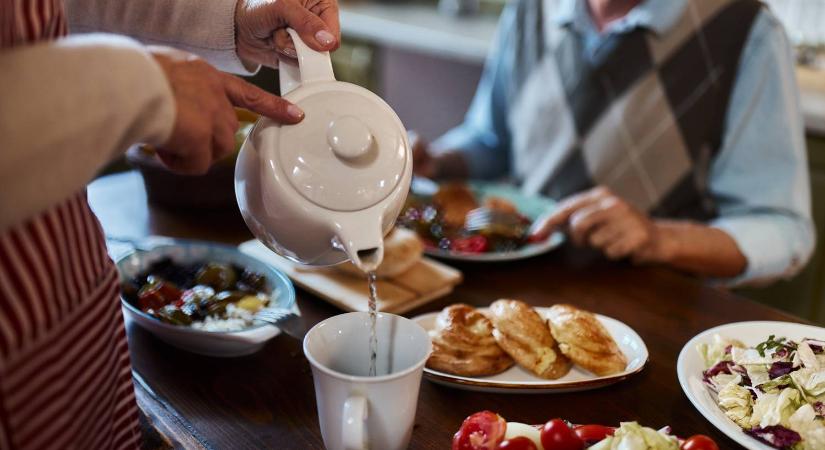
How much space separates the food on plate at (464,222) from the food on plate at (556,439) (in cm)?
63

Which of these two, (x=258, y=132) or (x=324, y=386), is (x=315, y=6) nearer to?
(x=258, y=132)

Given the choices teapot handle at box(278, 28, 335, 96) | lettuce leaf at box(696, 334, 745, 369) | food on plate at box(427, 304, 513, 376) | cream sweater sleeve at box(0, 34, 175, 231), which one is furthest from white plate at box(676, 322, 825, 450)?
cream sweater sleeve at box(0, 34, 175, 231)

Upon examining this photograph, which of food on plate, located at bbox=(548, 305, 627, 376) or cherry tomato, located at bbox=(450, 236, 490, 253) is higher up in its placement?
food on plate, located at bbox=(548, 305, 627, 376)

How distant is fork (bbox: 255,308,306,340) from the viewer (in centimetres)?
98

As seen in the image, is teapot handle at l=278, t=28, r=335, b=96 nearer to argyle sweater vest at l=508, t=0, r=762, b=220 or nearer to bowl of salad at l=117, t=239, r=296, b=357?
bowl of salad at l=117, t=239, r=296, b=357

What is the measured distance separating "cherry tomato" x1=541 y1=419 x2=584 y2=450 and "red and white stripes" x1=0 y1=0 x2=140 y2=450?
402 mm

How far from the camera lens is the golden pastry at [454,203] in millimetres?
1488

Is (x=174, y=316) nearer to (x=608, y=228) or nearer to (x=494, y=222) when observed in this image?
(x=494, y=222)

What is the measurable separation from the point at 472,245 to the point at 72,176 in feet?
2.92

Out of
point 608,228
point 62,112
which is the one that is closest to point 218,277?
point 62,112

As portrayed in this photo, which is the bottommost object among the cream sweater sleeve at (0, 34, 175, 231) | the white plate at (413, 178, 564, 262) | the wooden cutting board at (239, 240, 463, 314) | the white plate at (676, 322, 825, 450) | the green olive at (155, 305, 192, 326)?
the white plate at (413, 178, 564, 262)

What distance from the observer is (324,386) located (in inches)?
28.6

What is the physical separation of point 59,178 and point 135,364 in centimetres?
48

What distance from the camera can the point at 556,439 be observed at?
0.72 metres
